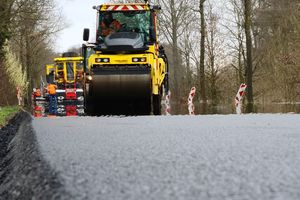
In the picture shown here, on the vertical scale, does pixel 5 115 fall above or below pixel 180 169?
above

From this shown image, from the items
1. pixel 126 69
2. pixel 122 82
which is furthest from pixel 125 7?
pixel 122 82

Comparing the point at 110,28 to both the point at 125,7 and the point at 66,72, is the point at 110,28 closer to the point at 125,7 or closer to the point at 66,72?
the point at 125,7

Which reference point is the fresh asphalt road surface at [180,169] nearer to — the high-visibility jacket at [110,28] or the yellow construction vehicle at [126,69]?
the yellow construction vehicle at [126,69]

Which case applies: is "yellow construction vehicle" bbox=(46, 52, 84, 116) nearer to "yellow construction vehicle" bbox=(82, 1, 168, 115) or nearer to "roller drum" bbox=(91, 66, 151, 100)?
"yellow construction vehicle" bbox=(82, 1, 168, 115)

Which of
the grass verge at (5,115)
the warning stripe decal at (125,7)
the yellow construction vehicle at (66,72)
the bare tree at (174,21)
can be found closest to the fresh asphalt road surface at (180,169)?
the grass verge at (5,115)

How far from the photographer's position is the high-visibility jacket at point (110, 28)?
612 inches

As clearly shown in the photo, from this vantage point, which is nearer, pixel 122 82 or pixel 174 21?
pixel 122 82

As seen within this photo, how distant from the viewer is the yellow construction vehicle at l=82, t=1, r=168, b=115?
1373 centimetres

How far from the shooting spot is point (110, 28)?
1560 centimetres

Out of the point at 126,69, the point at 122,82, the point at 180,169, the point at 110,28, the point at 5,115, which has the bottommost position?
the point at 180,169

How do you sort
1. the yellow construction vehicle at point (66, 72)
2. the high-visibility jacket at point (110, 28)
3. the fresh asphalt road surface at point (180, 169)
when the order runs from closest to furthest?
the fresh asphalt road surface at point (180, 169), the high-visibility jacket at point (110, 28), the yellow construction vehicle at point (66, 72)

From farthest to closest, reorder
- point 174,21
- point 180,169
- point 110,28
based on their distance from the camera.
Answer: point 174,21
point 110,28
point 180,169

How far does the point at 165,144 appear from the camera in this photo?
443 centimetres

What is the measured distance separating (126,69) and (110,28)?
7.38 feet
